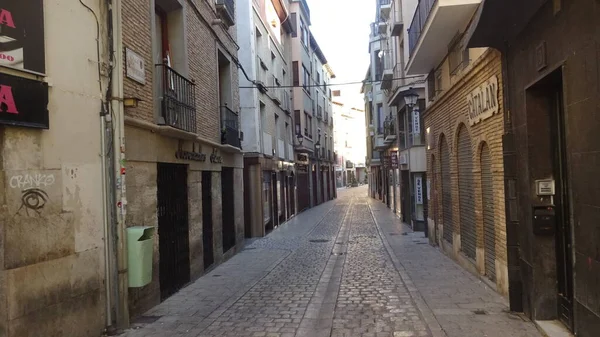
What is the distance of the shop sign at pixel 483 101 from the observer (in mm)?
7214

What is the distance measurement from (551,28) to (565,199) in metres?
1.99

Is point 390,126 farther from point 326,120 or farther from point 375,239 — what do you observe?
point 326,120

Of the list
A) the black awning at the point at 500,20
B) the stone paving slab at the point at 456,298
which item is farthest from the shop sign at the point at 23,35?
the stone paving slab at the point at 456,298

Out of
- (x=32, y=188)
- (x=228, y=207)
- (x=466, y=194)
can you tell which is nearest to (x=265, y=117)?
(x=228, y=207)

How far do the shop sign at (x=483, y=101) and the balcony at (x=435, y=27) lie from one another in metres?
1.56

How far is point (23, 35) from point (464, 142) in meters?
8.14

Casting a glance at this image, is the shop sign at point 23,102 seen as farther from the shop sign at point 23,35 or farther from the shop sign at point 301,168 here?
the shop sign at point 301,168

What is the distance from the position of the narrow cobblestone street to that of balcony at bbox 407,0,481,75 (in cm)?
496

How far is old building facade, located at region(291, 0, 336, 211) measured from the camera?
27625 mm

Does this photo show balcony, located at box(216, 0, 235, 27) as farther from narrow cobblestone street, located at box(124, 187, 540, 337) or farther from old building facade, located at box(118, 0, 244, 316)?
narrow cobblestone street, located at box(124, 187, 540, 337)

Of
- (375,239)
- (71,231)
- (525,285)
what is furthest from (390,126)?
(71,231)

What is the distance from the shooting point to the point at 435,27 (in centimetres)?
956

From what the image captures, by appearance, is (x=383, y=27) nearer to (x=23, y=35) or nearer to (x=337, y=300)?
(x=337, y=300)

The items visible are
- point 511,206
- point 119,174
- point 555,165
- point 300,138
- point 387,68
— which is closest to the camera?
point 555,165
